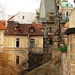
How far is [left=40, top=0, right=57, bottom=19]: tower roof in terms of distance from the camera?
2502 inches

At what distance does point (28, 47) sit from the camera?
29.8m

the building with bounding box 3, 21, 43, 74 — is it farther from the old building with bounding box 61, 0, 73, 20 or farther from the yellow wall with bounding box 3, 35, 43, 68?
the old building with bounding box 61, 0, 73, 20

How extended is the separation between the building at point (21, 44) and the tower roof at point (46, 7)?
→ 32.5 meters

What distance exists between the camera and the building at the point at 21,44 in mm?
28234

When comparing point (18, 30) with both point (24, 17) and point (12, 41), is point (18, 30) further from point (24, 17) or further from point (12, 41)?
point (24, 17)

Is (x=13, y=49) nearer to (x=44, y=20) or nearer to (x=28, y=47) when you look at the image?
(x=28, y=47)

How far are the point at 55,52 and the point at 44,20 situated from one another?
153 ft

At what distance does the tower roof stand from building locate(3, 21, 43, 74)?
32524 millimetres

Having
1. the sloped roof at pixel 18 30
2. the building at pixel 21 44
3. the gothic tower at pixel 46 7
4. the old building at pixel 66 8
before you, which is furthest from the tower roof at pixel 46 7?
the building at pixel 21 44

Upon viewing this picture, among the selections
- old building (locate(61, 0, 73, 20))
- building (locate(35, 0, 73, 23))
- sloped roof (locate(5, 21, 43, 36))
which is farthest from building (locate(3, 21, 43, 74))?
old building (locate(61, 0, 73, 20))

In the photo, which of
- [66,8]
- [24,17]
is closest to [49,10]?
[66,8]

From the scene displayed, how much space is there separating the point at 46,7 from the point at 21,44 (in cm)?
3664

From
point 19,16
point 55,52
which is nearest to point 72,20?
point 55,52

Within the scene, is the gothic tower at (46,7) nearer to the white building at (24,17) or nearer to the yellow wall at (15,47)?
the white building at (24,17)
